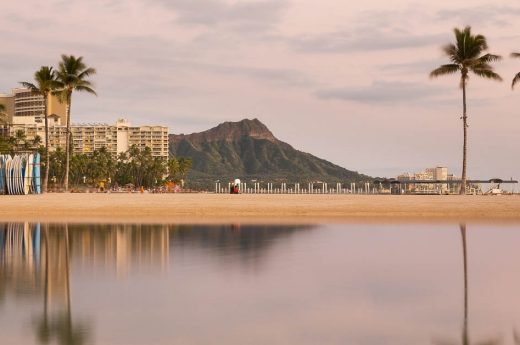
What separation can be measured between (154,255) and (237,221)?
57.6ft

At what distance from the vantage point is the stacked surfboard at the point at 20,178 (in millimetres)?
60781

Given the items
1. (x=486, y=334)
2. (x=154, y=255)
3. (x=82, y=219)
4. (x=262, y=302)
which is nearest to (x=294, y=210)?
(x=82, y=219)

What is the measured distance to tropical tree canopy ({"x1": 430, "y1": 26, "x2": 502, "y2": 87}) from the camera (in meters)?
57.4

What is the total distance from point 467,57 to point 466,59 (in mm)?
190

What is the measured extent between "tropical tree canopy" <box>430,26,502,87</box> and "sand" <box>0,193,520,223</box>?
12360mm

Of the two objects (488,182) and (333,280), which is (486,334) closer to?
(333,280)

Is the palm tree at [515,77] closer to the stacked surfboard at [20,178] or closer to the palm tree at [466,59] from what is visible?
the palm tree at [466,59]

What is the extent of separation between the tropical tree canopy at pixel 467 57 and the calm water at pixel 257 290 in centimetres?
2940

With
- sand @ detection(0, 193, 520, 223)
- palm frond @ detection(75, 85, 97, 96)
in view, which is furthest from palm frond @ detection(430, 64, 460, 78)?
palm frond @ detection(75, 85, 97, 96)

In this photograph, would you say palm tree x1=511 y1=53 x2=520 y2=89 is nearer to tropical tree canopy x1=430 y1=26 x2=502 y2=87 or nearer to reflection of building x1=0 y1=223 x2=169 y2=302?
tropical tree canopy x1=430 y1=26 x2=502 y2=87

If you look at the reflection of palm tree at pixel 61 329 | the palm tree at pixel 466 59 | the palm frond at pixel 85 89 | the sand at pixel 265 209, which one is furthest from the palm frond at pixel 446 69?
the reflection of palm tree at pixel 61 329

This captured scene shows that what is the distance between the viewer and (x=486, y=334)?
499 inches

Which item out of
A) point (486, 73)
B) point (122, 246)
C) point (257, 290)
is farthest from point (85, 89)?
point (257, 290)

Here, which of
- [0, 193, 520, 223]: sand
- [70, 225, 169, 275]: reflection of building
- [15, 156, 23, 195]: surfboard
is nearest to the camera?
[70, 225, 169, 275]: reflection of building
